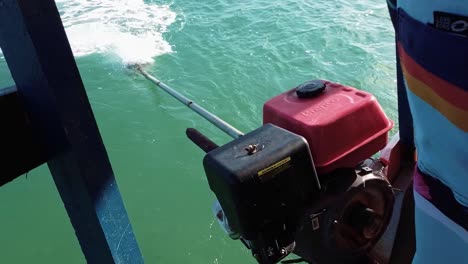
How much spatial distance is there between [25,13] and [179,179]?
356 centimetres

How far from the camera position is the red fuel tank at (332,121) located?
4.50 ft

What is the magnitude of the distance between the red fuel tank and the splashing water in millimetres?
4960

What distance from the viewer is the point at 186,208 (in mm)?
3973

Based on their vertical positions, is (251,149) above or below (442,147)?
below

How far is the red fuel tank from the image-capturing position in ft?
4.50

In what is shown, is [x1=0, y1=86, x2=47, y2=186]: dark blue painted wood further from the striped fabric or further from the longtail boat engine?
the striped fabric

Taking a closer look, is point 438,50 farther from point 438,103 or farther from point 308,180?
point 308,180

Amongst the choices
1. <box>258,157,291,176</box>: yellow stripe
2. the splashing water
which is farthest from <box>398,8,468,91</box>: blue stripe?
the splashing water

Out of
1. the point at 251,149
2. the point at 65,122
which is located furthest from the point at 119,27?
the point at 65,122

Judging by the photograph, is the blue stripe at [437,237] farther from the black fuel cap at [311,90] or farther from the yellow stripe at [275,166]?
the black fuel cap at [311,90]

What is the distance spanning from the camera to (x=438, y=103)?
27.8 inches

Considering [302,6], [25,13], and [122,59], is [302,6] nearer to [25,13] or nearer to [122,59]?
[122,59]

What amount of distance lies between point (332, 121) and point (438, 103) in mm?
666

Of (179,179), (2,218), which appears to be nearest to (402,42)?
(179,179)
